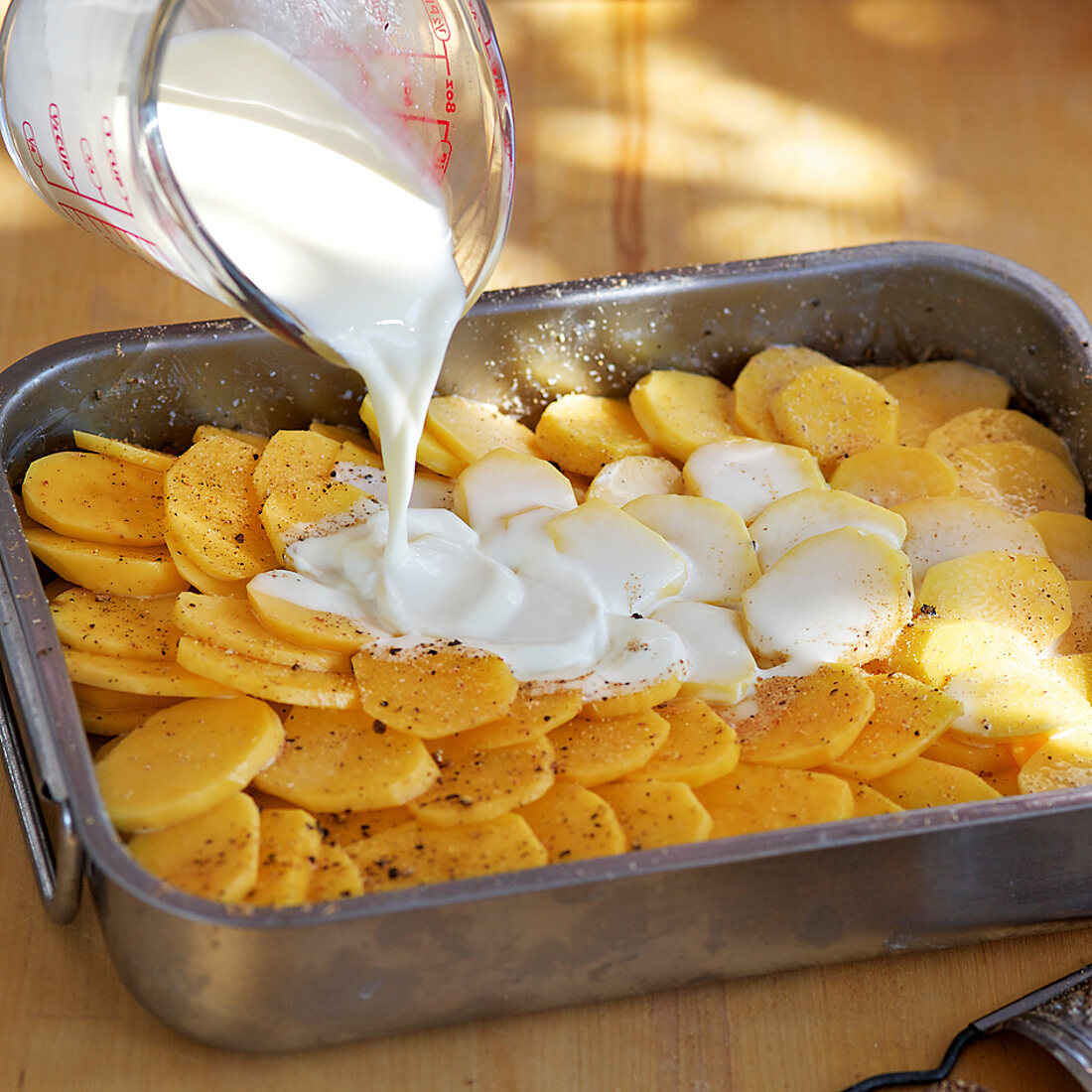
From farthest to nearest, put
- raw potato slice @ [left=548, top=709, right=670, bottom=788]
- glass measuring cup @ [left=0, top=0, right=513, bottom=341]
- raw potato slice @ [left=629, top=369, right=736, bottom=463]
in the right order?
raw potato slice @ [left=629, top=369, right=736, bottom=463] < raw potato slice @ [left=548, top=709, right=670, bottom=788] < glass measuring cup @ [left=0, top=0, right=513, bottom=341]

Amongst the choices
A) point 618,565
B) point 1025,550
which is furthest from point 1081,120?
point 618,565

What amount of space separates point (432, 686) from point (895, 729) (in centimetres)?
48

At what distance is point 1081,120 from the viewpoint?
8.16 feet

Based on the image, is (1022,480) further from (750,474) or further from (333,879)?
(333,879)

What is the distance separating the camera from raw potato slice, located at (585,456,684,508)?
172cm

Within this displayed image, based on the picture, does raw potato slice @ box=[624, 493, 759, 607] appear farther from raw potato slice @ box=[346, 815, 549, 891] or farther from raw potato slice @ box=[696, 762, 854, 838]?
raw potato slice @ box=[346, 815, 549, 891]

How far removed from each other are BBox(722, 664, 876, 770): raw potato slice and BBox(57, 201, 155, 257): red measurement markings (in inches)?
29.5

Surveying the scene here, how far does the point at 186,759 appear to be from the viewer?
1311 mm

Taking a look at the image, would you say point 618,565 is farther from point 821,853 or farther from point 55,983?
point 55,983

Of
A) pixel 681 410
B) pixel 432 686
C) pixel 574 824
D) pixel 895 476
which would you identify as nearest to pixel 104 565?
pixel 432 686

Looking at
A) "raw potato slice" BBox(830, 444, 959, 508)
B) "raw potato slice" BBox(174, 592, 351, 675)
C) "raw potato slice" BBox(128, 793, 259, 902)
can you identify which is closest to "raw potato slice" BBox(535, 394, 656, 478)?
"raw potato slice" BBox(830, 444, 959, 508)

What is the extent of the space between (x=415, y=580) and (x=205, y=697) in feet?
0.86

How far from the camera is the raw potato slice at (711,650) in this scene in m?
1.48

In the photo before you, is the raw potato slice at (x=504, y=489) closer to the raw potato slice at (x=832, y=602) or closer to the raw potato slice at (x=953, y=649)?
the raw potato slice at (x=832, y=602)
